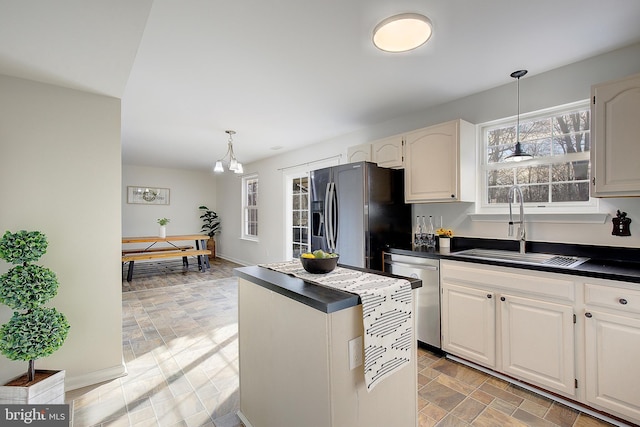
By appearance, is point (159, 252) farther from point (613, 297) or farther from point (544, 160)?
point (613, 297)

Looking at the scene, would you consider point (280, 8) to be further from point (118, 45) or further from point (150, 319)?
point (150, 319)

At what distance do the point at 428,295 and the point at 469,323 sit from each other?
383mm

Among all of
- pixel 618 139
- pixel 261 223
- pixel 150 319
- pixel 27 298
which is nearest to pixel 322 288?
pixel 27 298

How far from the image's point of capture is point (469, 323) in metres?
2.34

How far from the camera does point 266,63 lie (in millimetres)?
2285

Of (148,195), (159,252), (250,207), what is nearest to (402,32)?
(250,207)

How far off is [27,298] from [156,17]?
5.89 ft

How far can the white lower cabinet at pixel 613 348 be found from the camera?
1638mm

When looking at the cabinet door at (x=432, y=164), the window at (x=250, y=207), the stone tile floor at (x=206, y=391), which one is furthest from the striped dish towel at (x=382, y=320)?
the window at (x=250, y=207)

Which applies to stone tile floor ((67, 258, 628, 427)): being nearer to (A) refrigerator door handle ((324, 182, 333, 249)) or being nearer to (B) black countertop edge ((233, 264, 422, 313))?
(B) black countertop edge ((233, 264, 422, 313))

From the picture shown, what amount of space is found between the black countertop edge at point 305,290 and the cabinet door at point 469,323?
1.15 meters

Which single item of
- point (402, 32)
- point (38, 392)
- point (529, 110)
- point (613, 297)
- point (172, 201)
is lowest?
point (38, 392)

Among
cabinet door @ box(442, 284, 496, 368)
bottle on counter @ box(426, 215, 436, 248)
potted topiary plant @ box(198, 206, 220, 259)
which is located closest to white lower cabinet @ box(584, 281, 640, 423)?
cabinet door @ box(442, 284, 496, 368)

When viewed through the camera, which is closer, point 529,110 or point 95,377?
point 95,377
